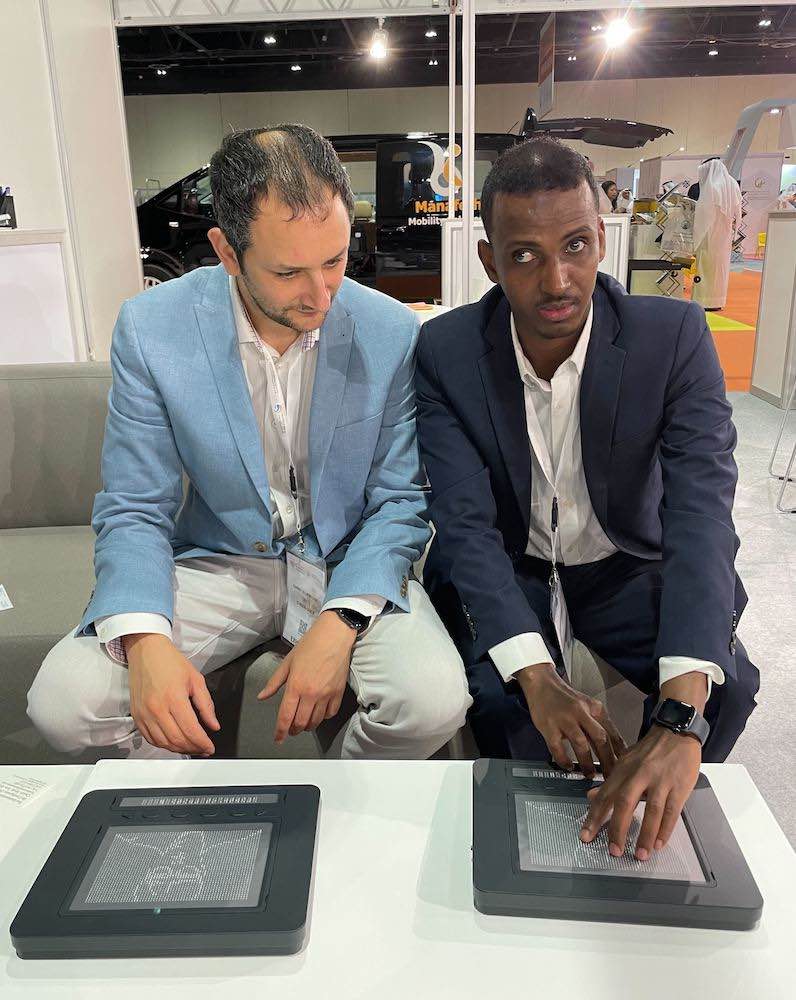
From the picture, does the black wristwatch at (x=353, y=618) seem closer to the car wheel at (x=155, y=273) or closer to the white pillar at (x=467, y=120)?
the white pillar at (x=467, y=120)

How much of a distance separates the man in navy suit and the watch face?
103 millimetres

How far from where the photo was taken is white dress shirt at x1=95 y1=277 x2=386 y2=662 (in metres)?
1.57

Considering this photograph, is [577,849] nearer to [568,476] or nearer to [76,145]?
[568,476]

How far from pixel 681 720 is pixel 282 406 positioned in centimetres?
89

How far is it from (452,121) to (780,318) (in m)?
2.41

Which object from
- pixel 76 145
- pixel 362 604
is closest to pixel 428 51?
pixel 76 145

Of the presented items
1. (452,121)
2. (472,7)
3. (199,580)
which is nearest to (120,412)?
(199,580)

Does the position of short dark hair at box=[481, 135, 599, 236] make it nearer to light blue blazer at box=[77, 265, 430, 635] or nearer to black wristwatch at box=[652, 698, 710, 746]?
light blue blazer at box=[77, 265, 430, 635]

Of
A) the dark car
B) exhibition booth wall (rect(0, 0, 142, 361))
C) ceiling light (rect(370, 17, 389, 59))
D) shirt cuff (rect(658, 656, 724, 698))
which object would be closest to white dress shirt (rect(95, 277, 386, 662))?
shirt cuff (rect(658, 656, 724, 698))

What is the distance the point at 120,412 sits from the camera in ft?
5.09

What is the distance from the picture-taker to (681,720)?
111 centimetres

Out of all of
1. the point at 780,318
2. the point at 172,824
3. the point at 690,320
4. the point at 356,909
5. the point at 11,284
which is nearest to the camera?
the point at 356,909

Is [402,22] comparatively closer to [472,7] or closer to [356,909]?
[472,7]

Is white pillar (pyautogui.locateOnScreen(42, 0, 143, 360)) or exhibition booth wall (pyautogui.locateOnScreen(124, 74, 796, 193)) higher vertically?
exhibition booth wall (pyautogui.locateOnScreen(124, 74, 796, 193))
